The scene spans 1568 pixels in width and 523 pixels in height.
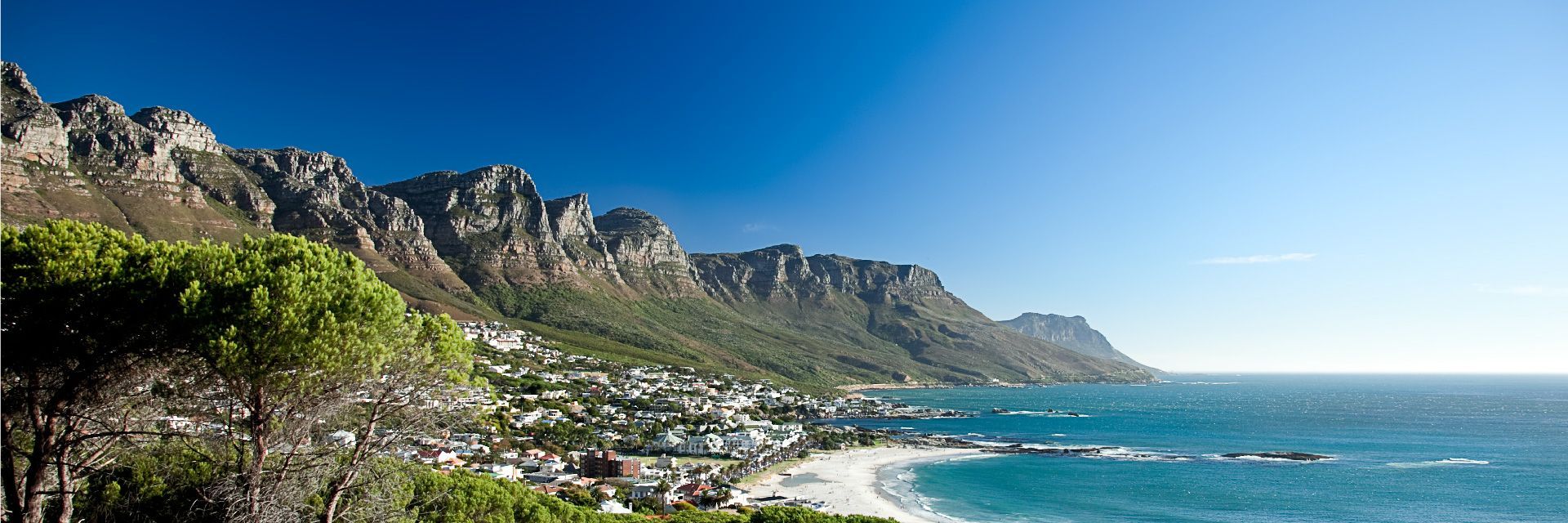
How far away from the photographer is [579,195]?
19700cm

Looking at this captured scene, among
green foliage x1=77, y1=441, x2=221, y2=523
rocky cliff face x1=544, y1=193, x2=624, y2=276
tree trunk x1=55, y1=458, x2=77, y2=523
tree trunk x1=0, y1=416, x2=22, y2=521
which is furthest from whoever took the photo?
rocky cliff face x1=544, y1=193, x2=624, y2=276

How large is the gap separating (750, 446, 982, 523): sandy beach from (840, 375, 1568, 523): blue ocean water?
206 centimetres

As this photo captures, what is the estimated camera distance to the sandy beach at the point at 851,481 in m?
40.7

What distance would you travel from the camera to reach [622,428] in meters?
63.1

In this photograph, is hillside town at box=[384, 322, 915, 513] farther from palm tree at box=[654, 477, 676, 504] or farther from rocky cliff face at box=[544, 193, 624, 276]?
rocky cliff face at box=[544, 193, 624, 276]

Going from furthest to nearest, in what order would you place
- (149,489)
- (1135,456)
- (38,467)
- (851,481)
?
1. (1135,456)
2. (851,481)
3. (149,489)
4. (38,467)

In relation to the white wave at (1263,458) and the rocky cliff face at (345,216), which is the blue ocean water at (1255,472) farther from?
the rocky cliff face at (345,216)

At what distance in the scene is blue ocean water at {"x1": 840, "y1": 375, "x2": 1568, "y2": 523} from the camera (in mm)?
41938

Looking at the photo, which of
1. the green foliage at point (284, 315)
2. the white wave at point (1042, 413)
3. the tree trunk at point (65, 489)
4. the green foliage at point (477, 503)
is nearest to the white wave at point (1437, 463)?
the white wave at point (1042, 413)

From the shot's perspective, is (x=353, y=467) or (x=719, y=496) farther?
(x=719, y=496)

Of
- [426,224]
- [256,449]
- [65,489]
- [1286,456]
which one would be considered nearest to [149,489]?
[65,489]

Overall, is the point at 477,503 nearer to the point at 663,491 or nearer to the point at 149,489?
the point at 149,489

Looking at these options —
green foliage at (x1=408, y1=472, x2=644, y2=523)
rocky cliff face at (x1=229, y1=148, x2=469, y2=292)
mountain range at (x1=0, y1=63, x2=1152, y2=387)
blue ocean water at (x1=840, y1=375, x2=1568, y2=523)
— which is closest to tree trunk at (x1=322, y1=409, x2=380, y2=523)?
green foliage at (x1=408, y1=472, x2=644, y2=523)

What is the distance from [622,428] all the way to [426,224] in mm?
106731
